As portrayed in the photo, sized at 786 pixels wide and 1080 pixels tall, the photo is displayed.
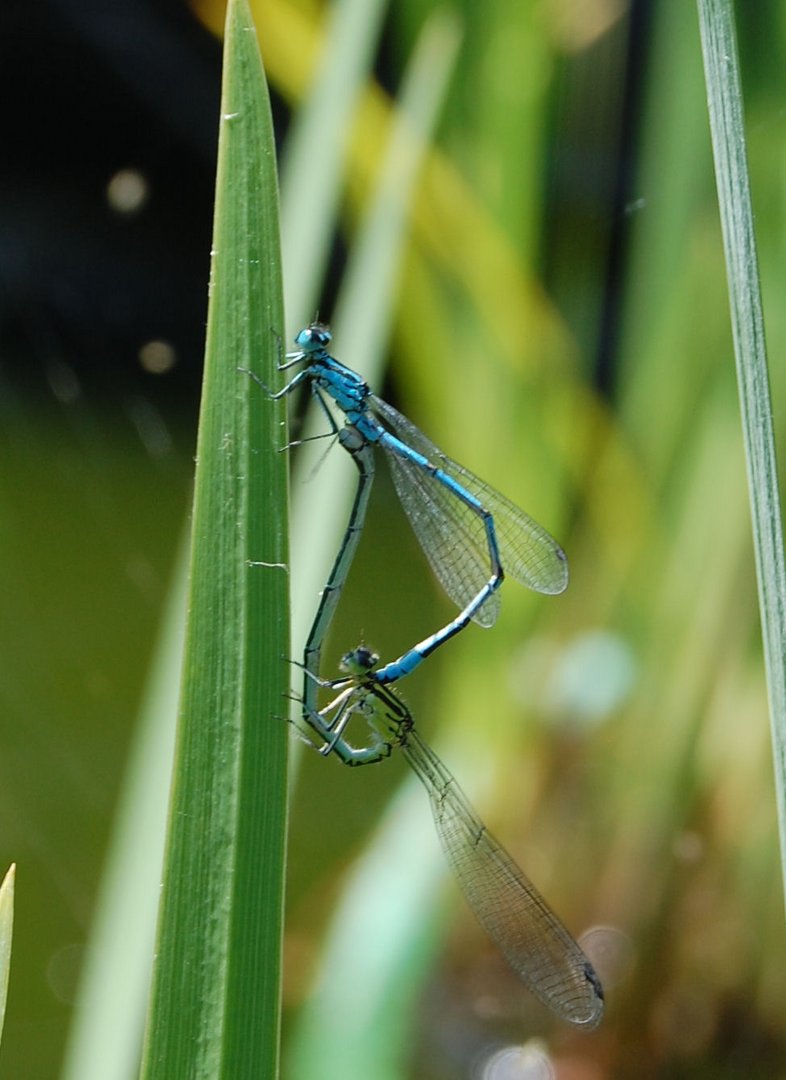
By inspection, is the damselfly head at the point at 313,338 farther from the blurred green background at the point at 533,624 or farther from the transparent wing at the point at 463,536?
the transparent wing at the point at 463,536

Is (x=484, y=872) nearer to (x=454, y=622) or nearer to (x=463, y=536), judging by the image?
(x=454, y=622)

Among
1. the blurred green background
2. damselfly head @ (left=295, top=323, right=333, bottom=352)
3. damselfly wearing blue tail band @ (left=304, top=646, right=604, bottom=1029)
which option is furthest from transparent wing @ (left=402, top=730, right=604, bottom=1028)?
damselfly head @ (left=295, top=323, right=333, bottom=352)

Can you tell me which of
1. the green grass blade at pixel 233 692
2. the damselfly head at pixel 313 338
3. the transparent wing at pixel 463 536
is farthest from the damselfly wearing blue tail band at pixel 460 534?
the green grass blade at pixel 233 692

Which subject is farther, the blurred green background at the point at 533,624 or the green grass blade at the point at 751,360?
the blurred green background at the point at 533,624

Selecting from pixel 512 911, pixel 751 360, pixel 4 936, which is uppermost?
pixel 751 360


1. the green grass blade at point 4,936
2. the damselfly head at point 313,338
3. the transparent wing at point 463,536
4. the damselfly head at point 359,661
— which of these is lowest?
the green grass blade at point 4,936

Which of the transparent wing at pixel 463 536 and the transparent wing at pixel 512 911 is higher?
the transparent wing at pixel 463 536

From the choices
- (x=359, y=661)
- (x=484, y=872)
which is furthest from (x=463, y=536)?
(x=484, y=872)

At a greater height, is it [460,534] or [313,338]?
[313,338]
